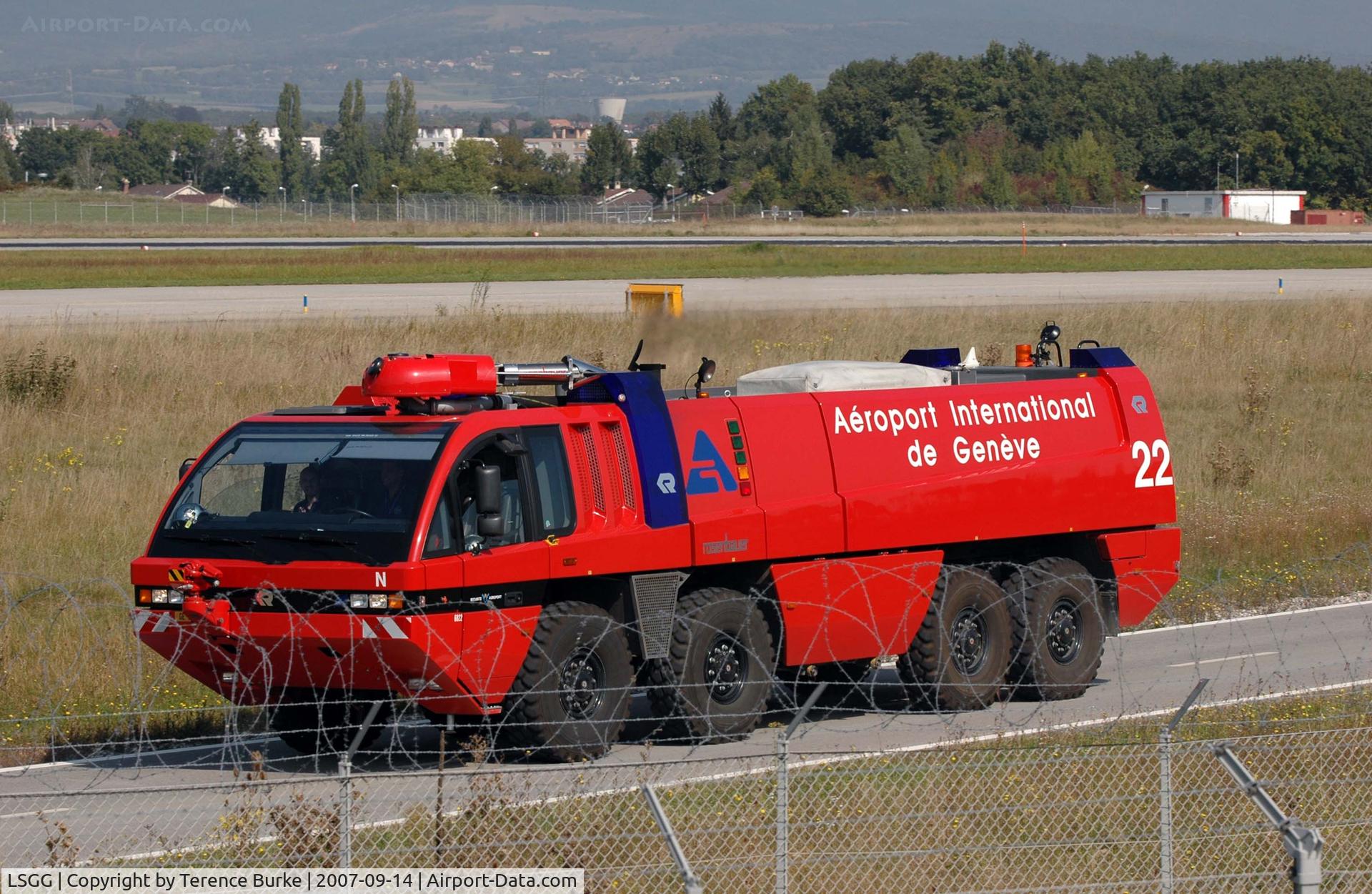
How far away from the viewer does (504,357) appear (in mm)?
33188

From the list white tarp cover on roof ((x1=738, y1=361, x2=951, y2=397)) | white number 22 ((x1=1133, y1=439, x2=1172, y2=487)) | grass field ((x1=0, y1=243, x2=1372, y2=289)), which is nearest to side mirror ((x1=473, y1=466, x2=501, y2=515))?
white tarp cover on roof ((x1=738, y1=361, x2=951, y2=397))

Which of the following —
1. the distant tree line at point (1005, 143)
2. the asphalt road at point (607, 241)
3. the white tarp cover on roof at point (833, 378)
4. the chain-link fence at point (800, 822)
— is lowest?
the chain-link fence at point (800, 822)

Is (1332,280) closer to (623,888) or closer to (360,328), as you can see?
(360,328)

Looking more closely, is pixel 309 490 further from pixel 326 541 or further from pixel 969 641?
pixel 969 641

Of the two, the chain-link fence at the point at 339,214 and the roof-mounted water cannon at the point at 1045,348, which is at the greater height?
the roof-mounted water cannon at the point at 1045,348

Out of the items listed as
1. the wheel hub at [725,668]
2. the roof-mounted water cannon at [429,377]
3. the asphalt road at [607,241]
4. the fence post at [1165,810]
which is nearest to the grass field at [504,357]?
the roof-mounted water cannon at [429,377]

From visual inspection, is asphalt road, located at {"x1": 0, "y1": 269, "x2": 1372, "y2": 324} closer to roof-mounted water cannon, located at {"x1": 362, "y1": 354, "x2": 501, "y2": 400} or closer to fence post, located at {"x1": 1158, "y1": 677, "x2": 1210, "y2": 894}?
roof-mounted water cannon, located at {"x1": 362, "y1": 354, "x2": 501, "y2": 400}

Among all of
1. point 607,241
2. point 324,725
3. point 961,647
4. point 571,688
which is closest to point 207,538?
point 324,725

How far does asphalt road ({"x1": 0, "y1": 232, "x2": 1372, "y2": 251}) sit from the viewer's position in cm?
7631

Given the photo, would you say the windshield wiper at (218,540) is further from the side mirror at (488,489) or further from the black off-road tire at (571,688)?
the black off-road tire at (571,688)

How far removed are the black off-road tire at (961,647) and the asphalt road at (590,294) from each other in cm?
2071

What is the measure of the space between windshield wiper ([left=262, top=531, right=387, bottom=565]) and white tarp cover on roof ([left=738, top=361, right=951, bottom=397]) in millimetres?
4428

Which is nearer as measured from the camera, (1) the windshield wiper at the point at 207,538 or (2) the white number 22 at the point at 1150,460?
(1) the windshield wiper at the point at 207,538

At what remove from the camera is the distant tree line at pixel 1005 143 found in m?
137
